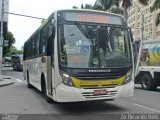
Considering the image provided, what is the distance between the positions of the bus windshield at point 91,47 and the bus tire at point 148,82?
32.7 ft

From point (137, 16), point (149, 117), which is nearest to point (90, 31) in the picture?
point (149, 117)

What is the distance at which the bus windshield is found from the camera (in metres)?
11.2

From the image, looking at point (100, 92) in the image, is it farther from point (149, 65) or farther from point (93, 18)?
point (149, 65)

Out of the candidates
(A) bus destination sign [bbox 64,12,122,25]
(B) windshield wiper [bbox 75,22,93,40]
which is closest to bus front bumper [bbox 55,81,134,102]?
(B) windshield wiper [bbox 75,22,93,40]

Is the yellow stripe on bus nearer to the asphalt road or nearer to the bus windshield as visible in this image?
the bus windshield

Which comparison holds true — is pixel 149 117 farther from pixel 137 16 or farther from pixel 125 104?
pixel 137 16

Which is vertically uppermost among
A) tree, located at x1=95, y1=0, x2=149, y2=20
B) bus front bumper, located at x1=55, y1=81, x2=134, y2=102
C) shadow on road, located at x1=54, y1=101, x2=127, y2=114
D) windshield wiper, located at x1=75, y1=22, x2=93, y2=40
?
tree, located at x1=95, y1=0, x2=149, y2=20

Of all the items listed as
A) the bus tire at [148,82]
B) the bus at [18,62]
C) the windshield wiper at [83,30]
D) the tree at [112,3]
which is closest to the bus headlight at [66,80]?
the windshield wiper at [83,30]

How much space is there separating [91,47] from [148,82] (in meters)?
11.0

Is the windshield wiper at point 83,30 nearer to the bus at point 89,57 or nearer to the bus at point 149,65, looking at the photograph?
the bus at point 89,57

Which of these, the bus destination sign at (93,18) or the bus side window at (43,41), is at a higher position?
the bus destination sign at (93,18)

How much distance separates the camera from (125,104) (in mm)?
13406

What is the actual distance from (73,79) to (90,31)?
5.45 ft

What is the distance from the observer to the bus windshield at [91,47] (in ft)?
36.7
